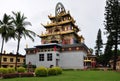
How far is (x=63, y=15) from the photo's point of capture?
63.0 meters

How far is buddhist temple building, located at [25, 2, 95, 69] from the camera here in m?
53.1

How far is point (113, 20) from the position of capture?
1890 inches

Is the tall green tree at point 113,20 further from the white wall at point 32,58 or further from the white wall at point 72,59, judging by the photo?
the white wall at point 32,58

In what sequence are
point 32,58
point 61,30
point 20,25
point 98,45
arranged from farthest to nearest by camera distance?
point 98,45 < point 61,30 < point 32,58 < point 20,25

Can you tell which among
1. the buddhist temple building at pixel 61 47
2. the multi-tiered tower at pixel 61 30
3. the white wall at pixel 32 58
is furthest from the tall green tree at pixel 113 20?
the white wall at pixel 32 58

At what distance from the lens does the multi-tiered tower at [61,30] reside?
60.3 m

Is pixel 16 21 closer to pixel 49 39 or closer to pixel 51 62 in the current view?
pixel 51 62

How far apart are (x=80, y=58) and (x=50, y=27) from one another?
15.9 meters

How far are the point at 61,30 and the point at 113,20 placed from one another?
17932 millimetres

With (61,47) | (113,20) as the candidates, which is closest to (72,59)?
(61,47)

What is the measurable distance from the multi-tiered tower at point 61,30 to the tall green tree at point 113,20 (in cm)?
1263

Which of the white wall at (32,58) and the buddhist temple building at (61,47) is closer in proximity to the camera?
the buddhist temple building at (61,47)

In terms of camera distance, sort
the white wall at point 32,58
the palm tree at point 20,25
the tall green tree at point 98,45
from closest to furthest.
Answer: the palm tree at point 20,25
the white wall at point 32,58
the tall green tree at point 98,45

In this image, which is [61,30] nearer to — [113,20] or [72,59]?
[72,59]
